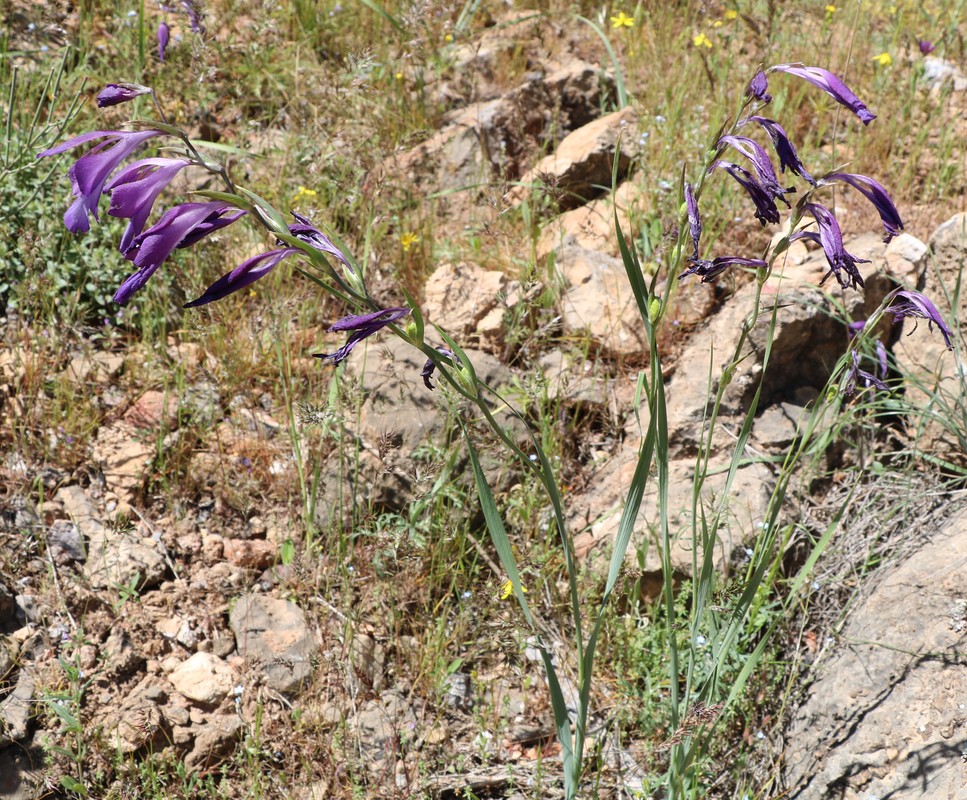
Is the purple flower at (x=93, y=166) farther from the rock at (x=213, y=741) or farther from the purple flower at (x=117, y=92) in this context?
the rock at (x=213, y=741)

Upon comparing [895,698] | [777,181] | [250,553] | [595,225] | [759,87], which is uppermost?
[759,87]

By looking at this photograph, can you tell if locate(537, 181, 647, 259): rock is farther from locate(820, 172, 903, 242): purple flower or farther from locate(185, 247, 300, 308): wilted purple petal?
locate(185, 247, 300, 308): wilted purple petal

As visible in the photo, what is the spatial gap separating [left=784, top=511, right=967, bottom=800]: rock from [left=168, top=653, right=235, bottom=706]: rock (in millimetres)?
1462

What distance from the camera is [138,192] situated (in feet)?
4.14

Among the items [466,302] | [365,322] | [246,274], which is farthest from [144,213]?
[466,302]

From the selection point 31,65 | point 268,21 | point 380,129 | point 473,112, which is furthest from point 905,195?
point 31,65

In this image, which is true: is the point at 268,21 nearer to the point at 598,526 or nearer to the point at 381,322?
the point at 598,526

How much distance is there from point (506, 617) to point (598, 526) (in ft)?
1.60

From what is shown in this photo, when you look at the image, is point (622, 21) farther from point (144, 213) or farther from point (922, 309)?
point (144, 213)

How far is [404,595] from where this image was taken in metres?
2.46

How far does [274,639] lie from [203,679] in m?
0.21

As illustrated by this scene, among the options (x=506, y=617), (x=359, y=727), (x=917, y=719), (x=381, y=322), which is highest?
(x=381, y=322)

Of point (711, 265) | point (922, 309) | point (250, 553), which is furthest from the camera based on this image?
point (250, 553)

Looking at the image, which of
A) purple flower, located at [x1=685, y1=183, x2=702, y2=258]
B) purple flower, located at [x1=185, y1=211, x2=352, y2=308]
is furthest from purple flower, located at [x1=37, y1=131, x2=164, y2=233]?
purple flower, located at [x1=685, y1=183, x2=702, y2=258]
